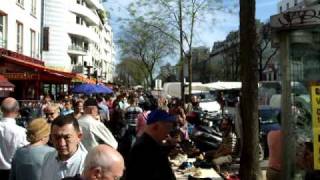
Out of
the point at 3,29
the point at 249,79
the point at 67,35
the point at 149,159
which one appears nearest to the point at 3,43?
the point at 3,29

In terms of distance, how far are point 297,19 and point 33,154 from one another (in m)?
2.76

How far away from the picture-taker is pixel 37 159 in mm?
5445

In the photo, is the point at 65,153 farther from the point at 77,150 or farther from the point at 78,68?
the point at 78,68

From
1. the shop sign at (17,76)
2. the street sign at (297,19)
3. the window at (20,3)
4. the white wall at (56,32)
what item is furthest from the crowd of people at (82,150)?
the white wall at (56,32)

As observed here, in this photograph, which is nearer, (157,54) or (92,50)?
(157,54)

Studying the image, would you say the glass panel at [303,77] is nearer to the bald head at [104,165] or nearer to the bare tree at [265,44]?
the bare tree at [265,44]

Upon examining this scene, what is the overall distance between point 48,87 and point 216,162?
1479 inches

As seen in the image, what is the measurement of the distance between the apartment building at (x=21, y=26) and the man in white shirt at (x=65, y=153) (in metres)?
28.6

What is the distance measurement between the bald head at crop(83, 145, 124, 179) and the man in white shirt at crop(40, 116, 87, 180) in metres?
1.37

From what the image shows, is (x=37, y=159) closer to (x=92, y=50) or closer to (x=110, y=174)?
(x=110, y=174)

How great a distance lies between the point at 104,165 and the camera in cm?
289

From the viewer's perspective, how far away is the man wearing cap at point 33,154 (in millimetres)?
5426

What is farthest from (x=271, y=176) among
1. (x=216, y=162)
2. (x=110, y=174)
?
(x=216, y=162)

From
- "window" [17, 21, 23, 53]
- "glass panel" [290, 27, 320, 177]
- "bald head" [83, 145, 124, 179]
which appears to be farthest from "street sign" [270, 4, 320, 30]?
"window" [17, 21, 23, 53]
